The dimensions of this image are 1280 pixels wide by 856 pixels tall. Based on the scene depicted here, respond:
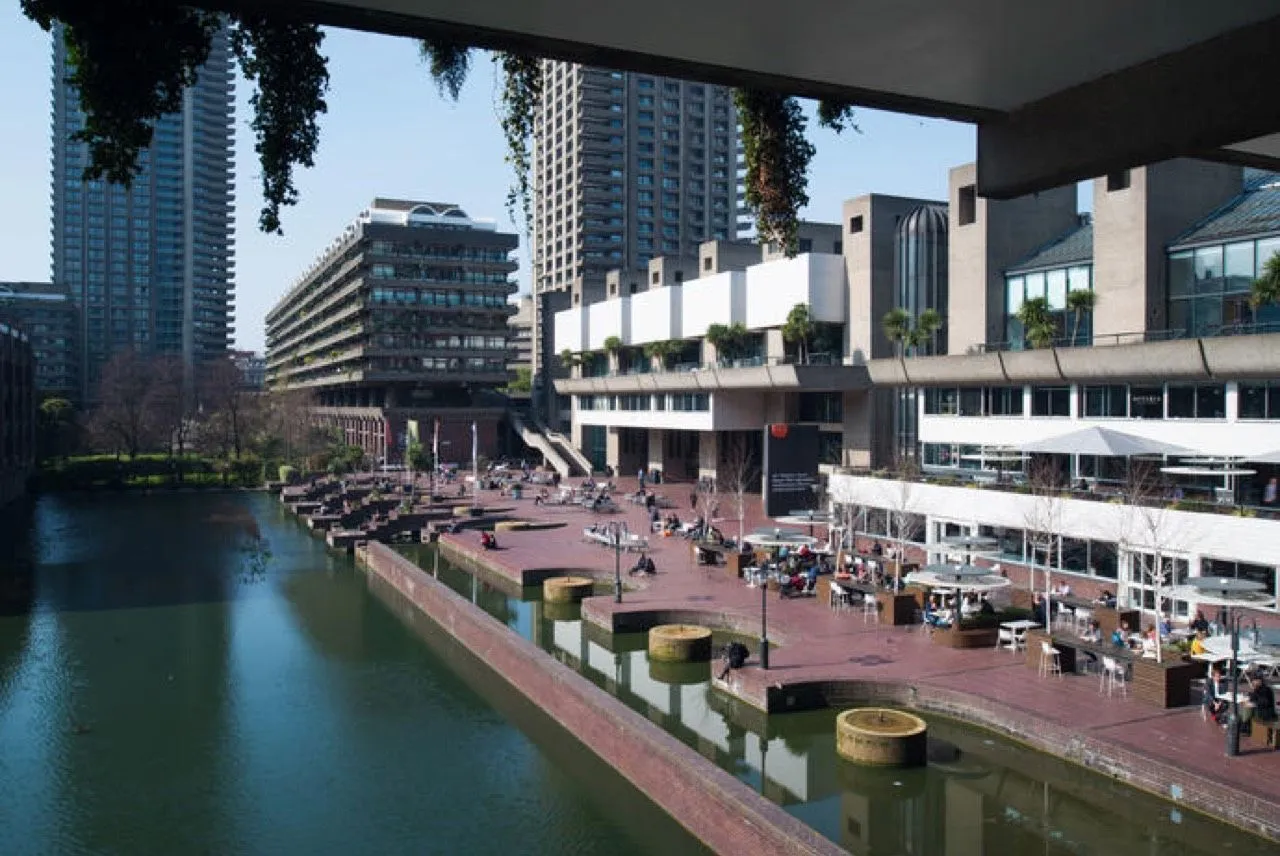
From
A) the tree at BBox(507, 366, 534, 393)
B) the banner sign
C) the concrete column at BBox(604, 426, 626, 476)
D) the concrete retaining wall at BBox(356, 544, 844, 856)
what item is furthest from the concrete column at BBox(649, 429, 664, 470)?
the tree at BBox(507, 366, 534, 393)

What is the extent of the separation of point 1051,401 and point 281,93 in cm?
3213

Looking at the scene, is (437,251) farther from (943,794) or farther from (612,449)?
(943,794)

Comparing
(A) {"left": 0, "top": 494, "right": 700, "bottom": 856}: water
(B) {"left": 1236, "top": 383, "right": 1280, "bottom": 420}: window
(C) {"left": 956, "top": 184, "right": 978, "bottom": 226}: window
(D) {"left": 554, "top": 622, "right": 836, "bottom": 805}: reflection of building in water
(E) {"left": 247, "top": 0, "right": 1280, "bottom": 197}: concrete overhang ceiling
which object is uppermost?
(C) {"left": 956, "top": 184, "right": 978, "bottom": 226}: window

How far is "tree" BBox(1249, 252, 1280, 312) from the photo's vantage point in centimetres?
2739

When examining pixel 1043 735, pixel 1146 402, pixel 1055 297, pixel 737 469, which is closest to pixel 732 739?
pixel 1043 735

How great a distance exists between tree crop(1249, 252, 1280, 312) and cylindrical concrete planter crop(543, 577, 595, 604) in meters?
20.1

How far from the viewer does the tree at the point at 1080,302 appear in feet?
112

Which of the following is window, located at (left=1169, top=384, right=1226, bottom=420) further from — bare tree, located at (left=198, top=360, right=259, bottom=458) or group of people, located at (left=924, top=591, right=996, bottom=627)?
bare tree, located at (left=198, top=360, right=259, bottom=458)

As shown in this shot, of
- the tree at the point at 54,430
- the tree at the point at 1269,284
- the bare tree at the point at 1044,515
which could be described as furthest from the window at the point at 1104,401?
the tree at the point at 54,430

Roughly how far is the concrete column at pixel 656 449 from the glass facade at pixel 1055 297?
30678 mm

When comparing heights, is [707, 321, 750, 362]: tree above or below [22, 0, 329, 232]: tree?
above

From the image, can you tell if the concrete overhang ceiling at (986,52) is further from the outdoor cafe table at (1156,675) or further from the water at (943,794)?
the outdoor cafe table at (1156,675)

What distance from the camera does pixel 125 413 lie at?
8412 centimetres

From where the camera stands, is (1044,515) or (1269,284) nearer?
(1269,284)
